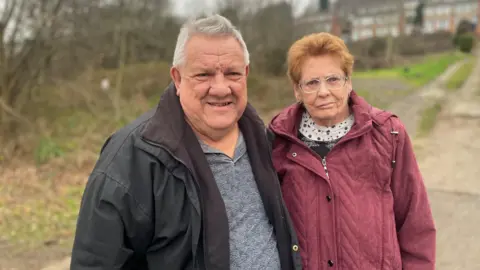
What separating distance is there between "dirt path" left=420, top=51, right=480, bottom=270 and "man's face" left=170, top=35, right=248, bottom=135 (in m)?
3.10

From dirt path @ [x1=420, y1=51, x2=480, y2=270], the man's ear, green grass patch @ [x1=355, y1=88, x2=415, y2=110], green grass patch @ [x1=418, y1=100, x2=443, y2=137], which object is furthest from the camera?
green grass patch @ [x1=355, y1=88, x2=415, y2=110]

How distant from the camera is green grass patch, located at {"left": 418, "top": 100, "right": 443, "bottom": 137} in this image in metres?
9.66

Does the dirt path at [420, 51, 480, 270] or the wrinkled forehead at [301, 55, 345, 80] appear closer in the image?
the wrinkled forehead at [301, 55, 345, 80]

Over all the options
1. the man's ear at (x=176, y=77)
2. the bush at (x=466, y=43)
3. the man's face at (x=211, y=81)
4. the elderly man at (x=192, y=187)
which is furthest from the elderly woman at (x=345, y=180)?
the bush at (x=466, y=43)

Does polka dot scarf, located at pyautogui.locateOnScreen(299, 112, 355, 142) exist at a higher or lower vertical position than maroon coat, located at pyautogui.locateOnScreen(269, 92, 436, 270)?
higher

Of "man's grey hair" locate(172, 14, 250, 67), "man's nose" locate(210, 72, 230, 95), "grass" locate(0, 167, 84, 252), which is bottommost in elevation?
"grass" locate(0, 167, 84, 252)

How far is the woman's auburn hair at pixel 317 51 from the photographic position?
6.73 ft

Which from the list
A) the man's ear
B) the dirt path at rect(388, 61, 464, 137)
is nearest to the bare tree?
the man's ear

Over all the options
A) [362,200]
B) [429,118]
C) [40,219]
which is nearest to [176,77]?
[362,200]

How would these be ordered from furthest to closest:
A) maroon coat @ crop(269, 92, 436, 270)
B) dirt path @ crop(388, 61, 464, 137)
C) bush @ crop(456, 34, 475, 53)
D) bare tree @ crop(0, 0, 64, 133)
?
1. bush @ crop(456, 34, 475, 53)
2. dirt path @ crop(388, 61, 464, 137)
3. bare tree @ crop(0, 0, 64, 133)
4. maroon coat @ crop(269, 92, 436, 270)

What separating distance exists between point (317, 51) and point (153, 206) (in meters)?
1.04

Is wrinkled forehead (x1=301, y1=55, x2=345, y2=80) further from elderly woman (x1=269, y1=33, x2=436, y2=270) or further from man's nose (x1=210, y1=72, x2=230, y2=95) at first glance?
man's nose (x1=210, y1=72, x2=230, y2=95)

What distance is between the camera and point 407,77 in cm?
2275

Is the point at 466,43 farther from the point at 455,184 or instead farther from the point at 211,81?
the point at 211,81
